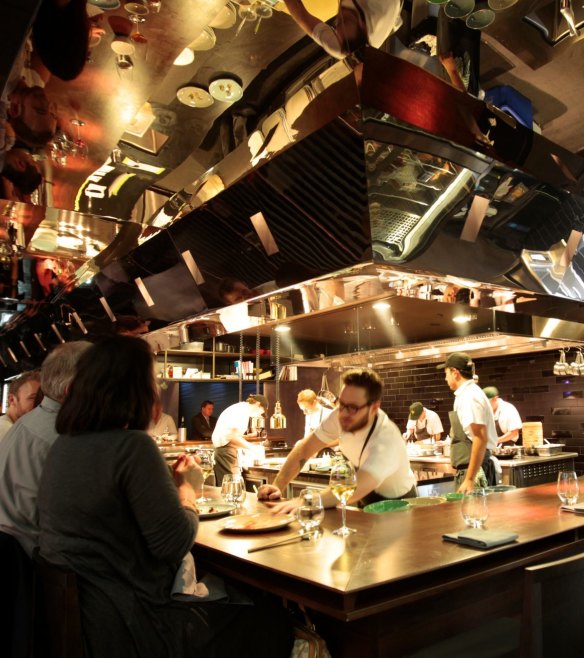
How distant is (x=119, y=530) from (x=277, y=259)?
1323 millimetres

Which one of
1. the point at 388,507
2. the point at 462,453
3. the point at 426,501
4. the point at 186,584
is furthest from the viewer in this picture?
the point at 462,453

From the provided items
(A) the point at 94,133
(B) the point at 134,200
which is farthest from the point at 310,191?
(B) the point at 134,200

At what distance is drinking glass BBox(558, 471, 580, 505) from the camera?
269cm

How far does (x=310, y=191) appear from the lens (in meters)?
2.20

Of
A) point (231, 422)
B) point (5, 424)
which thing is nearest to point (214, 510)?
point (5, 424)

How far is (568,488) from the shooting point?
2.69 m

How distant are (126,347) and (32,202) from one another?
3.84 feet

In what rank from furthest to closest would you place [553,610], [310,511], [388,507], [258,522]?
[388,507], [258,522], [310,511], [553,610]

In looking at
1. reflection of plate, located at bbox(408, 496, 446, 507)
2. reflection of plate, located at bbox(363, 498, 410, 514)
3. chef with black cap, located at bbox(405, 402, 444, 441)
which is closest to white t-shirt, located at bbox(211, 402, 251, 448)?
chef with black cap, located at bbox(405, 402, 444, 441)

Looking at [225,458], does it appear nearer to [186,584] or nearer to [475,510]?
[475,510]

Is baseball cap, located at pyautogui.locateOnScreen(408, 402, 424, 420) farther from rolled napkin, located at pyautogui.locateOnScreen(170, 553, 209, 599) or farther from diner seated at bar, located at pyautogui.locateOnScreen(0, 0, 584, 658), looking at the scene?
rolled napkin, located at pyautogui.locateOnScreen(170, 553, 209, 599)

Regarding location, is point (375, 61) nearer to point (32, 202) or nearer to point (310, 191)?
point (310, 191)

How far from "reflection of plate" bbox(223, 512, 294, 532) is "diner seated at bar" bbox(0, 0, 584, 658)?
0.02 meters

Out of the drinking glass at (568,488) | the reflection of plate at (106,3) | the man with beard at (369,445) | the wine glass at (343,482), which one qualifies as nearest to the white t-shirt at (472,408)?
the man with beard at (369,445)
